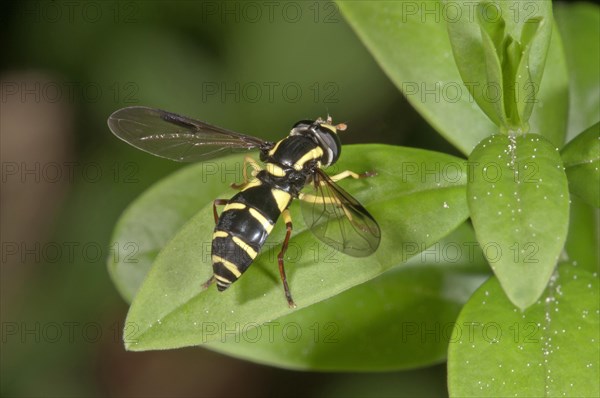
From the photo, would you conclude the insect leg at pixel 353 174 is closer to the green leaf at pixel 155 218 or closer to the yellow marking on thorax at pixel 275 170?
the yellow marking on thorax at pixel 275 170

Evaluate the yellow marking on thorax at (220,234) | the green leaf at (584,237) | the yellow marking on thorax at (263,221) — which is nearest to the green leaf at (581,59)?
the green leaf at (584,237)

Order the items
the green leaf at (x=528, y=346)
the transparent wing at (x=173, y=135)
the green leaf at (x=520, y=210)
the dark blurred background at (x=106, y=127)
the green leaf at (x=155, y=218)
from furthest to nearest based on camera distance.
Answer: the dark blurred background at (x=106, y=127) < the green leaf at (x=155, y=218) < the transparent wing at (x=173, y=135) < the green leaf at (x=528, y=346) < the green leaf at (x=520, y=210)

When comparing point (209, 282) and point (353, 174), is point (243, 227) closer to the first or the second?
point (209, 282)

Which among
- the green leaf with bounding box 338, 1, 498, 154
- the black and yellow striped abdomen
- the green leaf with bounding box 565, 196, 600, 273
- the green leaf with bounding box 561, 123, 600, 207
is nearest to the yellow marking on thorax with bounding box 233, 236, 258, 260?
the black and yellow striped abdomen

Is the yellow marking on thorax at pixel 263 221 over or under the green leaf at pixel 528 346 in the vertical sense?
over

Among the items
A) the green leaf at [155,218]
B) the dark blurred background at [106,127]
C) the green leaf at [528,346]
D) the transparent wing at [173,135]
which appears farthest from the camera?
the dark blurred background at [106,127]

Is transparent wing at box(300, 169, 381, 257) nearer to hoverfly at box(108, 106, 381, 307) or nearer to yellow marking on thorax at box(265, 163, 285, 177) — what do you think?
hoverfly at box(108, 106, 381, 307)

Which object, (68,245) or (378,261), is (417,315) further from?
(68,245)
